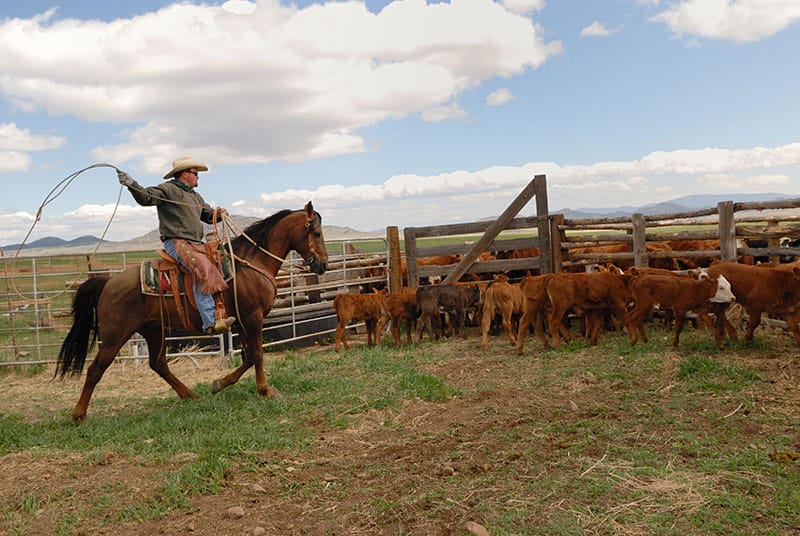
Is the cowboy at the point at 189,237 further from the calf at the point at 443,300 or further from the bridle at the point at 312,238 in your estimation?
the calf at the point at 443,300

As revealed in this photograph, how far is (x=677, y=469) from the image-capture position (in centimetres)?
464

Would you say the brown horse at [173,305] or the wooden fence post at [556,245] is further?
the wooden fence post at [556,245]

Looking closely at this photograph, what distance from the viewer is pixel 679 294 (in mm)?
8734

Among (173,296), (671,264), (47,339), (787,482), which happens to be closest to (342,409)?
(173,296)

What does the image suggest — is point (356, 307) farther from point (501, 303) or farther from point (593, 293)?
point (593, 293)

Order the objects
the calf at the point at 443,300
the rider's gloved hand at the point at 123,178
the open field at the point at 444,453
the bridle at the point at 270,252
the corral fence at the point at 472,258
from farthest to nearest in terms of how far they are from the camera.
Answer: the calf at the point at 443,300, the corral fence at the point at 472,258, the bridle at the point at 270,252, the rider's gloved hand at the point at 123,178, the open field at the point at 444,453

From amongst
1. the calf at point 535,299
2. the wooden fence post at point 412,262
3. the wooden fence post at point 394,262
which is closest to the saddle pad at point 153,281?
the calf at point 535,299

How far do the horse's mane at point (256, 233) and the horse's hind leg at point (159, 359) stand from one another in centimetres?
146

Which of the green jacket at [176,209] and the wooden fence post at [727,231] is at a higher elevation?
the green jacket at [176,209]

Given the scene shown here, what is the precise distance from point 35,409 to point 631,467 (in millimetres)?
7830

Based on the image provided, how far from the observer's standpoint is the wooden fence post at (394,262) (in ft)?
44.8

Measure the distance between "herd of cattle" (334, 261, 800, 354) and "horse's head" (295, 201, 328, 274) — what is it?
2912mm

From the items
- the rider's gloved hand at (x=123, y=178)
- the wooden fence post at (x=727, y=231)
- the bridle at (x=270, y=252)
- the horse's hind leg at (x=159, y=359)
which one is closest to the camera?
the rider's gloved hand at (x=123, y=178)

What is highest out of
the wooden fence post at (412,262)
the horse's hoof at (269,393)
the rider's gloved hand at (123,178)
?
the rider's gloved hand at (123,178)
